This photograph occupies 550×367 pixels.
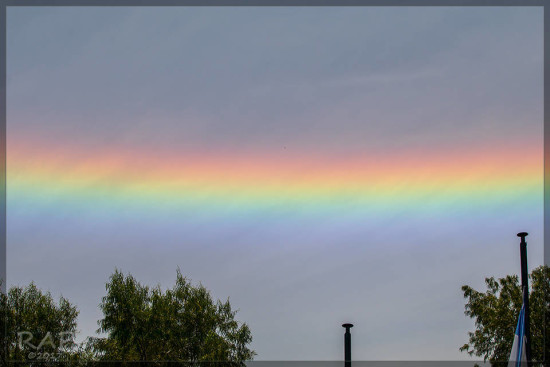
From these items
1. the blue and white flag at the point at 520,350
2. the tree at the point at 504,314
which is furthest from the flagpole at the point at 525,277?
the tree at the point at 504,314

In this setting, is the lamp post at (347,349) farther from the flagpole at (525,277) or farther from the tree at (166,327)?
the tree at (166,327)

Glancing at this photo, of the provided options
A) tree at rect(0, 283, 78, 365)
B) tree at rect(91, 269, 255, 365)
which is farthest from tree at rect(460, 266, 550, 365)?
tree at rect(0, 283, 78, 365)

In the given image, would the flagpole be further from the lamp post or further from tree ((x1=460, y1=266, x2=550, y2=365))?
tree ((x1=460, y1=266, x2=550, y2=365))

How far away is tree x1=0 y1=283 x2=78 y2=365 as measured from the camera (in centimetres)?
5169

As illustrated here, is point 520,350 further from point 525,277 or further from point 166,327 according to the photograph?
point 166,327

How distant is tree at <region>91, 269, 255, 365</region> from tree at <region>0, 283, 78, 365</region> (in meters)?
2.20

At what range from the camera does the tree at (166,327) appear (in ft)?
178

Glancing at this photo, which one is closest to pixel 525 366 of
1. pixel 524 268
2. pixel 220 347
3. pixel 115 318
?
pixel 524 268

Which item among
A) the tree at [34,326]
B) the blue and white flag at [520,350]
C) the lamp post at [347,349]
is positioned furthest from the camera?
the tree at [34,326]

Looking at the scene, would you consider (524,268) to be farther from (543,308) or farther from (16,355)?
(16,355)

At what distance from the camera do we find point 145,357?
54188 mm

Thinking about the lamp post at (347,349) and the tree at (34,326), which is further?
the tree at (34,326)

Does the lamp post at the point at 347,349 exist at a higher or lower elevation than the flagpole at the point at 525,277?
lower

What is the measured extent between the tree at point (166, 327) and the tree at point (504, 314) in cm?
1713
